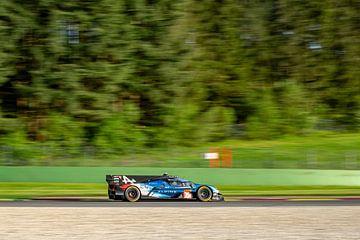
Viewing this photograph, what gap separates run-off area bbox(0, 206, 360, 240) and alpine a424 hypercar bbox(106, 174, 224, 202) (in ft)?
4.74

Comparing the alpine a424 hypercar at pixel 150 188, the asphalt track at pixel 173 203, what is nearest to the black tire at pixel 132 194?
the alpine a424 hypercar at pixel 150 188

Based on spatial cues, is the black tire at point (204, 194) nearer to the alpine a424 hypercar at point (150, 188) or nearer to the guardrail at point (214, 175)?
the alpine a424 hypercar at point (150, 188)

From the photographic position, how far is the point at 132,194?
17.6 m

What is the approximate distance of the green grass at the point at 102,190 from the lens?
76.6 feet

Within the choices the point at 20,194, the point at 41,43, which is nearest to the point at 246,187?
the point at 20,194

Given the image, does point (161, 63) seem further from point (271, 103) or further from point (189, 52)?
point (271, 103)

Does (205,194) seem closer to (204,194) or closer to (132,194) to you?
(204,194)

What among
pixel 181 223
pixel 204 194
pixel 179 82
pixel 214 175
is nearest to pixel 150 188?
pixel 204 194

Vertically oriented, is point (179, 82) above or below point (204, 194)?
above

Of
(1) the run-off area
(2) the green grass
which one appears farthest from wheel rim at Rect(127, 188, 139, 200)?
(2) the green grass

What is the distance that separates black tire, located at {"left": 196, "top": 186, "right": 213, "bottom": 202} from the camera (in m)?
17.9

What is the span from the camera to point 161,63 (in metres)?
39.4

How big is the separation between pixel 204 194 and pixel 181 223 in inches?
188

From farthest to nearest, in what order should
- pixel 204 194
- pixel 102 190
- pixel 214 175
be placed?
pixel 214 175
pixel 102 190
pixel 204 194
